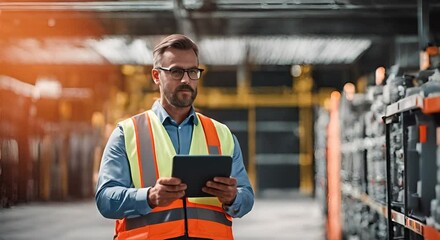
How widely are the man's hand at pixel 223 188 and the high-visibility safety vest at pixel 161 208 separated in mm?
236

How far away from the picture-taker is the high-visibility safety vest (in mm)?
3352

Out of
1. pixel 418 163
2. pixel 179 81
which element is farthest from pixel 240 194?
pixel 418 163

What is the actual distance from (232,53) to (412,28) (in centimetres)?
831

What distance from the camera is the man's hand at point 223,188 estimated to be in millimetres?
3128

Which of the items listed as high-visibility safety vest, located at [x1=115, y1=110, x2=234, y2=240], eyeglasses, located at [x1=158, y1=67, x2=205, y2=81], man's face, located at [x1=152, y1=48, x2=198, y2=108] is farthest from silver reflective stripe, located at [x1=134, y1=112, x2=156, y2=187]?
eyeglasses, located at [x1=158, y1=67, x2=205, y2=81]

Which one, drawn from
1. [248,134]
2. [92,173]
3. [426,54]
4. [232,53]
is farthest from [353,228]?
[248,134]

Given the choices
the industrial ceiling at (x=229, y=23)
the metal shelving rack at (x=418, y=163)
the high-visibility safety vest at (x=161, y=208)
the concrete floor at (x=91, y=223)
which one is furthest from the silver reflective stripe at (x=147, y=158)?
the concrete floor at (x=91, y=223)

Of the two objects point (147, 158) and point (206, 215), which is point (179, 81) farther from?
point (206, 215)

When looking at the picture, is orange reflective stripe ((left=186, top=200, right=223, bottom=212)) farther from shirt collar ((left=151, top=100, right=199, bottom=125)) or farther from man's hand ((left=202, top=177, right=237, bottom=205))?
shirt collar ((left=151, top=100, right=199, bottom=125))

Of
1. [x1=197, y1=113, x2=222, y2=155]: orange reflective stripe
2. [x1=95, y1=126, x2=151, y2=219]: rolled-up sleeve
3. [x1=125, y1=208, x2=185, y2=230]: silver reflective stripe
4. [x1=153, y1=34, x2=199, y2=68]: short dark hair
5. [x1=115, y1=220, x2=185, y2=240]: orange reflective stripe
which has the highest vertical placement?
[x1=153, y1=34, x2=199, y2=68]: short dark hair

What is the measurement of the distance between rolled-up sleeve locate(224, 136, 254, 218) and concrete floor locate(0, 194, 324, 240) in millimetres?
8706

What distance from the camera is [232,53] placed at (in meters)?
18.6

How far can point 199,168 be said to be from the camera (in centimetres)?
310

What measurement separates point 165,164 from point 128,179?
0.59ft
